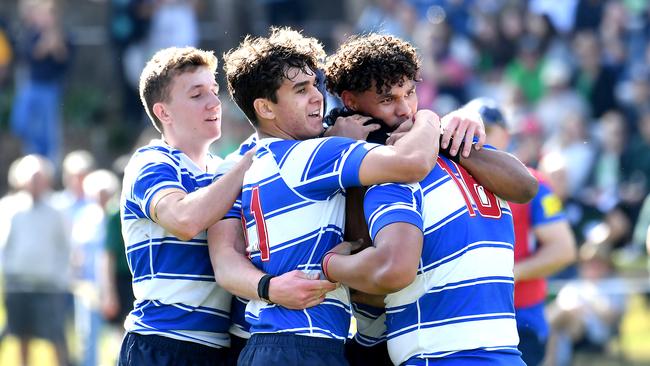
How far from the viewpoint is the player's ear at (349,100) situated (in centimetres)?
498

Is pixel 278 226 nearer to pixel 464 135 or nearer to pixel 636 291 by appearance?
pixel 464 135

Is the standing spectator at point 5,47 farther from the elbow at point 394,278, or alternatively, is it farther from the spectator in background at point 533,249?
the elbow at point 394,278

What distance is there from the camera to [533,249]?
279 inches

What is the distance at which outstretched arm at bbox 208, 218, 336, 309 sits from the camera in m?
4.67

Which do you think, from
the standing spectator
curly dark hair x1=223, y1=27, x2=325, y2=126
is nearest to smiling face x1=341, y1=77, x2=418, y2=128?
curly dark hair x1=223, y1=27, x2=325, y2=126

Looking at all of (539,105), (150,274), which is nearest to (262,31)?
(539,105)

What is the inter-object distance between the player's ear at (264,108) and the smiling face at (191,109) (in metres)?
0.63

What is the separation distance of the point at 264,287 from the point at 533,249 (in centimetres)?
275

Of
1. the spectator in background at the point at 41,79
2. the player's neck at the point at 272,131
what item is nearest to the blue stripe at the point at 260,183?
the player's neck at the point at 272,131

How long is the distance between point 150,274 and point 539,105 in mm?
10112

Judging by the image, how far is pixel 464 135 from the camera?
4.95m

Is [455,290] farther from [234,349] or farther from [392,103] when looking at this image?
[234,349]

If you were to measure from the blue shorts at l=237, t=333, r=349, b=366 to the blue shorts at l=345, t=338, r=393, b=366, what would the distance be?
440mm

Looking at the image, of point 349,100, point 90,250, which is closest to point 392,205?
point 349,100
